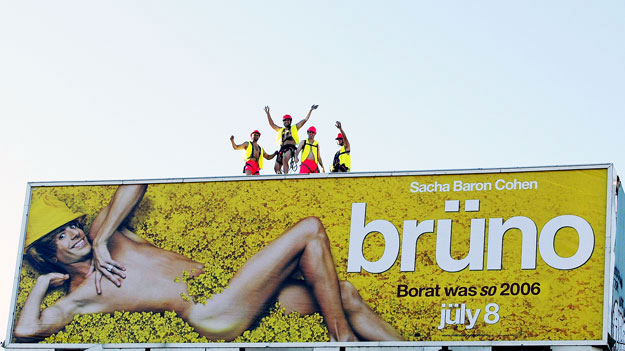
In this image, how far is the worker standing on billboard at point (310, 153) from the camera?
3416 centimetres

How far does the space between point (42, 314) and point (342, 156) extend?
7.29 m

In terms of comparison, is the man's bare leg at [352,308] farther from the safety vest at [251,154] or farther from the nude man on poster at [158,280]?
the safety vest at [251,154]

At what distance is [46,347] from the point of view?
33125mm

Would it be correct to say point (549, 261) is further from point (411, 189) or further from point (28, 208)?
point (28, 208)

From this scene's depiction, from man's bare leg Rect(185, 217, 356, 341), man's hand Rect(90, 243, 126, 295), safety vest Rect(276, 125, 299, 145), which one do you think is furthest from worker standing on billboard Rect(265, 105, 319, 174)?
man's hand Rect(90, 243, 126, 295)

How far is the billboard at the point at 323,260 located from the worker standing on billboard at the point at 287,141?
5.38ft

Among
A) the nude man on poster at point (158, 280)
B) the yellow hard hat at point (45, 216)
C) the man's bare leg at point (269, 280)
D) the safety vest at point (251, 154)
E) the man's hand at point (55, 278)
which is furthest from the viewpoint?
the safety vest at point (251, 154)

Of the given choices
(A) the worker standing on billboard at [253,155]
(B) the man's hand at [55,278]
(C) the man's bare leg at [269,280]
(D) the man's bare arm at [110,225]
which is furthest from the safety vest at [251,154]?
(B) the man's hand at [55,278]

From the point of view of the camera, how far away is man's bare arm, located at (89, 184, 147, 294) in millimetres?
33531

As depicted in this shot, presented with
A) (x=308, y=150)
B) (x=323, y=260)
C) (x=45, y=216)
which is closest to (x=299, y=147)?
(x=308, y=150)

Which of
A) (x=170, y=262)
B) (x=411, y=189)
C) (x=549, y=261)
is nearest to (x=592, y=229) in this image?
(x=549, y=261)

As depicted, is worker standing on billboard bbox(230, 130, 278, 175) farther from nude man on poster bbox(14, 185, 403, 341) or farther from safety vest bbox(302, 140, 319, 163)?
nude man on poster bbox(14, 185, 403, 341)

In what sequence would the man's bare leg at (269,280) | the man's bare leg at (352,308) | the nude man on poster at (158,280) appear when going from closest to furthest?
the man's bare leg at (352,308) → the nude man on poster at (158,280) → the man's bare leg at (269,280)

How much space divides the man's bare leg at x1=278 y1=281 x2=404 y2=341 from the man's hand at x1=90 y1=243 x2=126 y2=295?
3725mm
